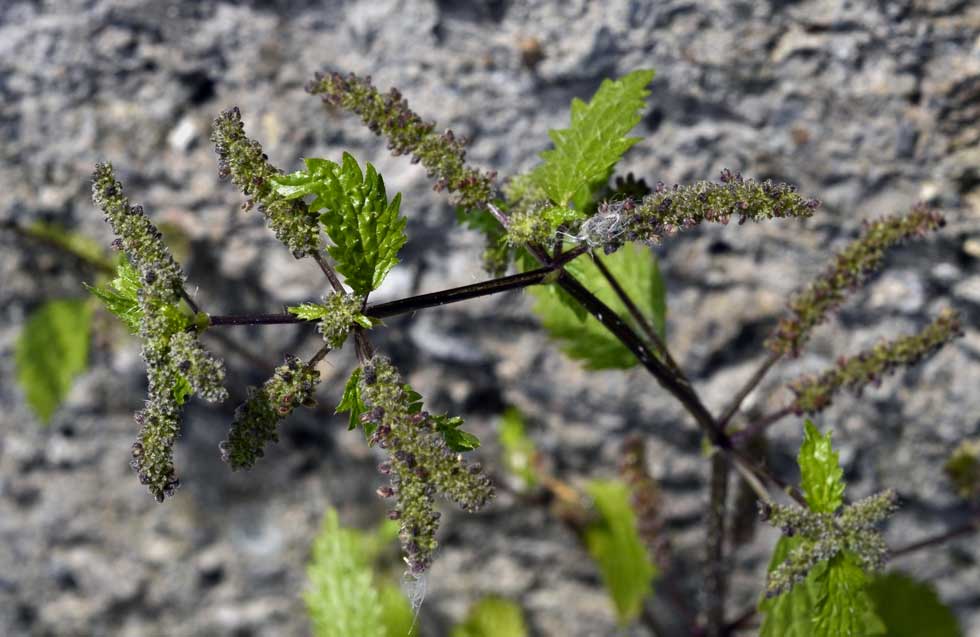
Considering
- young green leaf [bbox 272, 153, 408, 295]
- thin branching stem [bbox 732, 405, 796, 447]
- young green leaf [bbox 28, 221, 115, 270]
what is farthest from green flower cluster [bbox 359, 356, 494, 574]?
young green leaf [bbox 28, 221, 115, 270]

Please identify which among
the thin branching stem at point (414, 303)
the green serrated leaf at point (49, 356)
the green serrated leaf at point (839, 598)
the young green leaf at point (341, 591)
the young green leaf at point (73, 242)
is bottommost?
the green serrated leaf at point (839, 598)

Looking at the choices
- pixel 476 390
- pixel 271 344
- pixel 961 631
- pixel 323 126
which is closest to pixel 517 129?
pixel 323 126

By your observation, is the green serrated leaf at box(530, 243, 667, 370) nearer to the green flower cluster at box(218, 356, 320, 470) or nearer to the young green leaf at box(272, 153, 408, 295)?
the young green leaf at box(272, 153, 408, 295)

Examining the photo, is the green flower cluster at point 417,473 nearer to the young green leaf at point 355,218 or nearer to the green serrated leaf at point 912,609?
the young green leaf at point 355,218

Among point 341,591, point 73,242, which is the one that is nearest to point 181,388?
point 341,591

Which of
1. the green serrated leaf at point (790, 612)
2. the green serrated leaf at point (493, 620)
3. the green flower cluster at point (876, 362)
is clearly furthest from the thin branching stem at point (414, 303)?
the green serrated leaf at point (493, 620)

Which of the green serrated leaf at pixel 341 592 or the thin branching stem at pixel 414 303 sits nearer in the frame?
the thin branching stem at pixel 414 303

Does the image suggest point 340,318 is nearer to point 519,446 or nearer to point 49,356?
point 519,446
